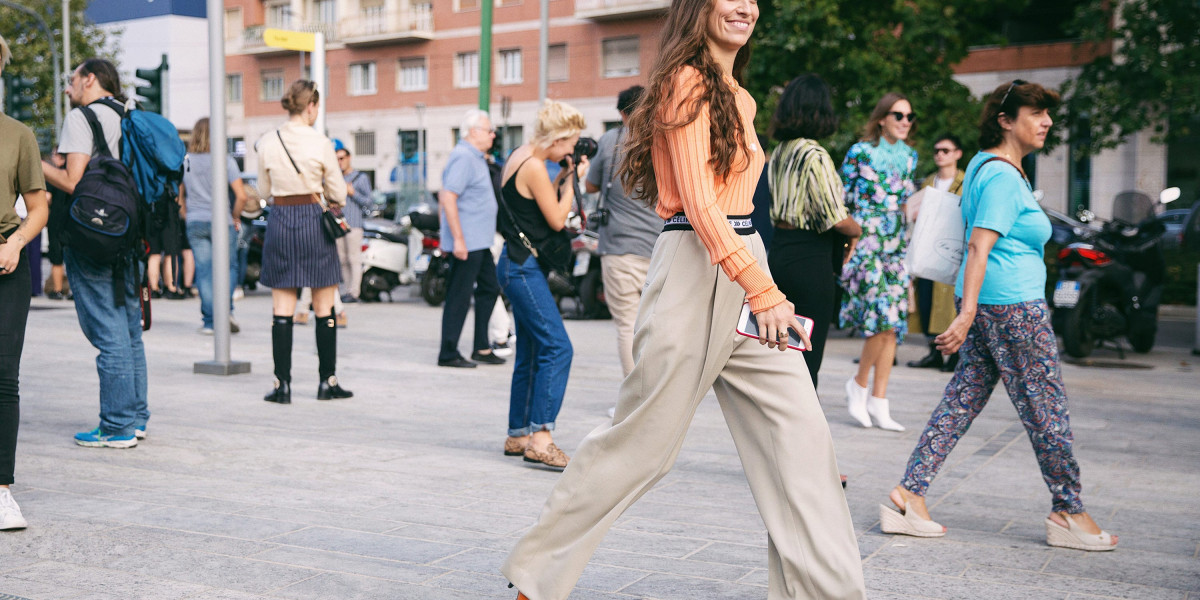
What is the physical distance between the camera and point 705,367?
326 cm

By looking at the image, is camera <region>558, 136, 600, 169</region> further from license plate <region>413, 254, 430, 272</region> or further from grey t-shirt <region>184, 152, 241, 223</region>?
license plate <region>413, 254, 430, 272</region>

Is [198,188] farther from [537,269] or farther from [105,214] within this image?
[537,269]

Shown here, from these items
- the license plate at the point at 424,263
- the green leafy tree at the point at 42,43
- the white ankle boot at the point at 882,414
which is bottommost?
the white ankle boot at the point at 882,414

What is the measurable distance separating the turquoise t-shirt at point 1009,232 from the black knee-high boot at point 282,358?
4511 millimetres

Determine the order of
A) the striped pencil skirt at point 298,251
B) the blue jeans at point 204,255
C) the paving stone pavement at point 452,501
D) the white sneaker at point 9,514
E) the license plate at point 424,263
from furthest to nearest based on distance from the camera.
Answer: the license plate at point 424,263
the blue jeans at point 204,255
the striped pencil skirt at point 298,251
the white sneaker at point 9,514
the paving stone pavement at point 452,501

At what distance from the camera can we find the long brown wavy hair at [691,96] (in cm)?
320

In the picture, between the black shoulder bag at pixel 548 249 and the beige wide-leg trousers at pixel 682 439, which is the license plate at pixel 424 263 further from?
the beige wide-leg trousers at pixel 682 439

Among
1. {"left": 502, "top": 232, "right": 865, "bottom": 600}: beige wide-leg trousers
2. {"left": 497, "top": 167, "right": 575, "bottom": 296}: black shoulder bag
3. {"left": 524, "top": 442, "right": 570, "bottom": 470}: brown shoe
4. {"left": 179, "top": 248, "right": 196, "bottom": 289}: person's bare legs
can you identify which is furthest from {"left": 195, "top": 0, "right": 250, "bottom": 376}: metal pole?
{"left": 179, "top": 248, "right": 196, "bottom": 289}: person's bare legs

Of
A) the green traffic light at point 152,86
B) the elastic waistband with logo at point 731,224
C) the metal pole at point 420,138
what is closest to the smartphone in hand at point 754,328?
the elastic waistband with logo at point 731,224

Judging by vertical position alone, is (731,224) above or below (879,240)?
above

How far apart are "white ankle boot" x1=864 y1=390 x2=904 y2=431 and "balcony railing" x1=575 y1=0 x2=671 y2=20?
A: 36446 millimetres

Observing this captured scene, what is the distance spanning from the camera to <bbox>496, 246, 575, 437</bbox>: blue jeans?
19.5 ft

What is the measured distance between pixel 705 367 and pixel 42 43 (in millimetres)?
38623

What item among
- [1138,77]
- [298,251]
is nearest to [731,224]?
[298,251]
